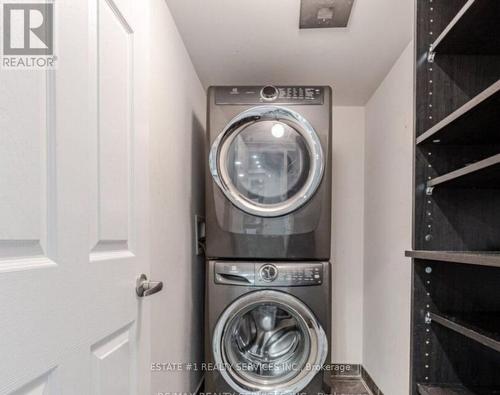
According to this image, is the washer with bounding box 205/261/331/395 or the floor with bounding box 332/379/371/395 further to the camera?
the floor with bounding box 332/379/371/395

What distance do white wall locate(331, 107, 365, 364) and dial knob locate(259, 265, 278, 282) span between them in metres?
0.92

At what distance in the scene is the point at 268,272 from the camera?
1787 mm

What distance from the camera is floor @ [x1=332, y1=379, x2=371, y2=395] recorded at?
224 centimetres

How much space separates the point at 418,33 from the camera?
1.11m

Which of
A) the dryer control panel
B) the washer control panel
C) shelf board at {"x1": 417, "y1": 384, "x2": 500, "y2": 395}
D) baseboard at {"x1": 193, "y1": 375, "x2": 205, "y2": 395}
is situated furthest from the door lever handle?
baseboard at {"x1": 193, "y1": 375, "x2": 205, "y2": 395}

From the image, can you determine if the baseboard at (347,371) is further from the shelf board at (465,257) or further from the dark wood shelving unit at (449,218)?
the shelf board at (465,257)


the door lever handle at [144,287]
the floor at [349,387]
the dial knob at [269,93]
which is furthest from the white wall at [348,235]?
→ the door lever handle at [144,287]

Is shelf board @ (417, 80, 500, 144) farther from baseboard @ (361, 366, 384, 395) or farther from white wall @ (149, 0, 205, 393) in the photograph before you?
baseboard @ (361, 366, 384, 395)

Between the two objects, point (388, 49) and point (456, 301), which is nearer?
point (456, 301)

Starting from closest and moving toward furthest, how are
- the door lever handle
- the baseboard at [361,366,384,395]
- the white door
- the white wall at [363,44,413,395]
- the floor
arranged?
the white door → the door lever handle → the white wall at [363,44,413,395] → the baseboard at [361,366,384,395] → the floor

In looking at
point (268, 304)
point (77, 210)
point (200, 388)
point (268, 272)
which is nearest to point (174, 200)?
point (268, 272)

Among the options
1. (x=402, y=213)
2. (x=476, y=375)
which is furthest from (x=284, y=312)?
(x=476, y=375)

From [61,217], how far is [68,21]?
0.40m

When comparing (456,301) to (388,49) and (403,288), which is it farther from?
(388,49)
